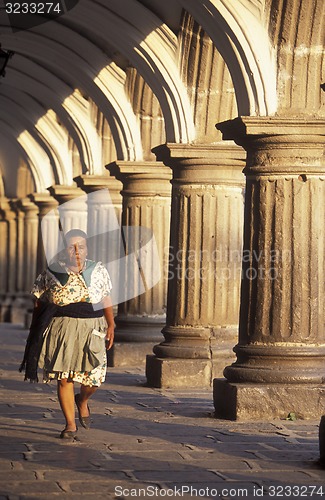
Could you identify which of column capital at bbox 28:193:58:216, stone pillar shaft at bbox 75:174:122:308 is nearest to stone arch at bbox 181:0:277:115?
stone pillar shaft at bbox 75:174:122:308

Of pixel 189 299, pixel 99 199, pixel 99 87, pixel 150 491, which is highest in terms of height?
pixel 99 87

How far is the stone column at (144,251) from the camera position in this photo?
17.8m

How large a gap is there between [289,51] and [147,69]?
3932 millimetres

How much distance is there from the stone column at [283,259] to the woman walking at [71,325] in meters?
1.91

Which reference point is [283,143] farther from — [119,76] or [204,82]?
[119,76]

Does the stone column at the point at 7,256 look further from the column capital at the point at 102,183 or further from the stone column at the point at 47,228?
the column capital at the point at 102,183

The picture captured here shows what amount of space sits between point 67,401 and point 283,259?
2.69 m

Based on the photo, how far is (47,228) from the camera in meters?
27.2

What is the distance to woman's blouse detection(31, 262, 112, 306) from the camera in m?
10.1

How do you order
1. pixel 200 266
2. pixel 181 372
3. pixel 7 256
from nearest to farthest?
pixel 181 372 < pixel 200 266 < pixel 7 256

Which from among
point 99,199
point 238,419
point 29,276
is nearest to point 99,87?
point 99,199

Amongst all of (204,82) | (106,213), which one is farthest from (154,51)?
(106,213)

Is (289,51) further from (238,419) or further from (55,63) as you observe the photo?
(55,63)

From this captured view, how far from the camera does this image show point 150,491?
7.70 m
